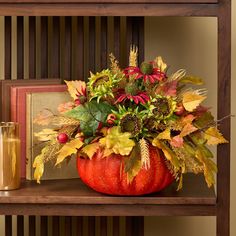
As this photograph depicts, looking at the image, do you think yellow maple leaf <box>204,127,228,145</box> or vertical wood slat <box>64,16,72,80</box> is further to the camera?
vertical wood slat <box>64,16,72,80</box>

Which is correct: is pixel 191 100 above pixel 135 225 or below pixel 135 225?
above

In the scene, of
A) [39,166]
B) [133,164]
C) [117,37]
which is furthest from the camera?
[117,37]

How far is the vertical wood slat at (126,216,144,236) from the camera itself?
1516 mm

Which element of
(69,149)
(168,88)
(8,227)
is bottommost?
(8,227)

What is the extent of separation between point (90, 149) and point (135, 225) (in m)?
0.41

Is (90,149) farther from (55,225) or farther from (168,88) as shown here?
(55,225)

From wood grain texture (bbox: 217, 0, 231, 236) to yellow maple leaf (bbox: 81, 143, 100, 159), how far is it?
241 mm

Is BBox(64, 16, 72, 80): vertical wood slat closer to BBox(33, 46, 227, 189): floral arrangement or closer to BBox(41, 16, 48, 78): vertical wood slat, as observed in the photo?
BBox(41, 16, 48, 78): vertical wood slat

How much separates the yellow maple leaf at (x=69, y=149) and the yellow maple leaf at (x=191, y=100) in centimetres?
21

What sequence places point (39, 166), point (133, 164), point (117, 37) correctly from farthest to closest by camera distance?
point (117, 37), point (39, 166), point (133, 164)

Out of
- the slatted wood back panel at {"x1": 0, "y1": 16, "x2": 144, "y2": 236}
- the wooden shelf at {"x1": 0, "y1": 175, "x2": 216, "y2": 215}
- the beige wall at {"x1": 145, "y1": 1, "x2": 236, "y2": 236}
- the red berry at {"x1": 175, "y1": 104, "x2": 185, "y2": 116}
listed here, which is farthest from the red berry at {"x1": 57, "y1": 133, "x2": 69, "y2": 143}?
the beige wall at {"x1": 145, "y1": 1, "x2": 236, "y2": 236}

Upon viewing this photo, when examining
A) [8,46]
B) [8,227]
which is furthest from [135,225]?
[8,46]

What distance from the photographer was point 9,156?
127 centimetres

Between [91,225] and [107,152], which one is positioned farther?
[91,225]
